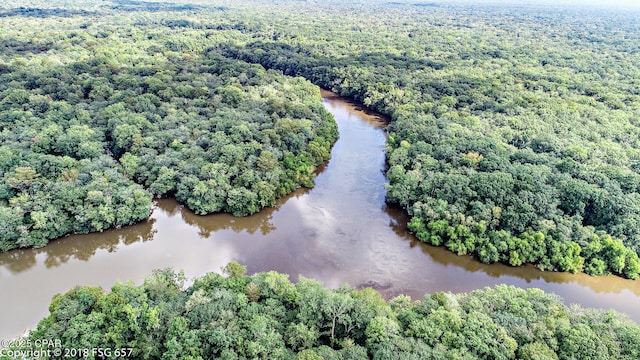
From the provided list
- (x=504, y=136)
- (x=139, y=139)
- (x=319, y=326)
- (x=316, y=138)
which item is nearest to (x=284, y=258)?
(x=319, y=326)

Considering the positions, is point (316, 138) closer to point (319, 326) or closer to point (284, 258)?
point (284, 258)

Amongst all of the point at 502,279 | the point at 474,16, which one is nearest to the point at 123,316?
the point at 502,279

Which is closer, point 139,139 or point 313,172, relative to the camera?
point 139,139

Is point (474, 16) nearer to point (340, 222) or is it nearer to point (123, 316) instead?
point (340, 222)

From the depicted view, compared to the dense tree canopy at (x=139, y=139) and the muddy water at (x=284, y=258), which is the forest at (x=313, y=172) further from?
the muddy water at (x=284, y=258)

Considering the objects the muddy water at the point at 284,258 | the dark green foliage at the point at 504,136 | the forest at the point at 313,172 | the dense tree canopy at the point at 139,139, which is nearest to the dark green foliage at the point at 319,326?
the forest at the point at 313,172
